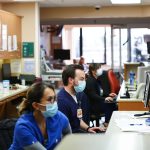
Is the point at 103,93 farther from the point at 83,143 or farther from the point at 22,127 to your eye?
the point at 83,143

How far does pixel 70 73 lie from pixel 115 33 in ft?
24.5

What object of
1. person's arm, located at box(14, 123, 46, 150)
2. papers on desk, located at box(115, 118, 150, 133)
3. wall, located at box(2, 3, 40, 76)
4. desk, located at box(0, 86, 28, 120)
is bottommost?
desk, located at box(0, 86, 28, 120)

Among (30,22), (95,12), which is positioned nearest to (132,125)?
(30,22)

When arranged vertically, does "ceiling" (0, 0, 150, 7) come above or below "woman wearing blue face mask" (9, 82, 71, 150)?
above

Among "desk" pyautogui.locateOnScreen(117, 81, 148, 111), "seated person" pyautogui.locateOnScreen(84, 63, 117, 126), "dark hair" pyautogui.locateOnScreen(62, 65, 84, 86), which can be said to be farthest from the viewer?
"seated person" pyautogui.locateOnScreen(84, 63, 117, 126)

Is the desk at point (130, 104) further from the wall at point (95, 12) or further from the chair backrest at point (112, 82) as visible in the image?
the wall at point (95, 12)

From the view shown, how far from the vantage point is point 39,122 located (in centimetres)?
222

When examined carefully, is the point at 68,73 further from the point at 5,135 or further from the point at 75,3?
the point at 75,3

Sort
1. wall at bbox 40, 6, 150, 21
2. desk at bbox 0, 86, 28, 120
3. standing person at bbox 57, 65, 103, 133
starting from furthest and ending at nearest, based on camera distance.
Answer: wall at bbox 40, 6, 150, 21 → desk at bbox 0, 86, 28, 120 → standing person at bbox 57, 65, 103, 133

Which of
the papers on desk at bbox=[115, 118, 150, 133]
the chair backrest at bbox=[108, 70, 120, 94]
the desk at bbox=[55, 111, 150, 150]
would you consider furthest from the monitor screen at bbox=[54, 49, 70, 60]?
the desk at bbox=[55, 111, 150, 150]

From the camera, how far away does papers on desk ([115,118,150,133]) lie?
253 cm

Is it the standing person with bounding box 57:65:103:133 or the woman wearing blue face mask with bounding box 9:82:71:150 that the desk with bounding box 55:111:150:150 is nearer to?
the woman wearing blue face mask with bounding box 9:82:71:150

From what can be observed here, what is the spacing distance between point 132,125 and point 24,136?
1.02m

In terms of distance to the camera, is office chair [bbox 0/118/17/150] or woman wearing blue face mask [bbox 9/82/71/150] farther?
office chair [bbox 0/118/17/150]
